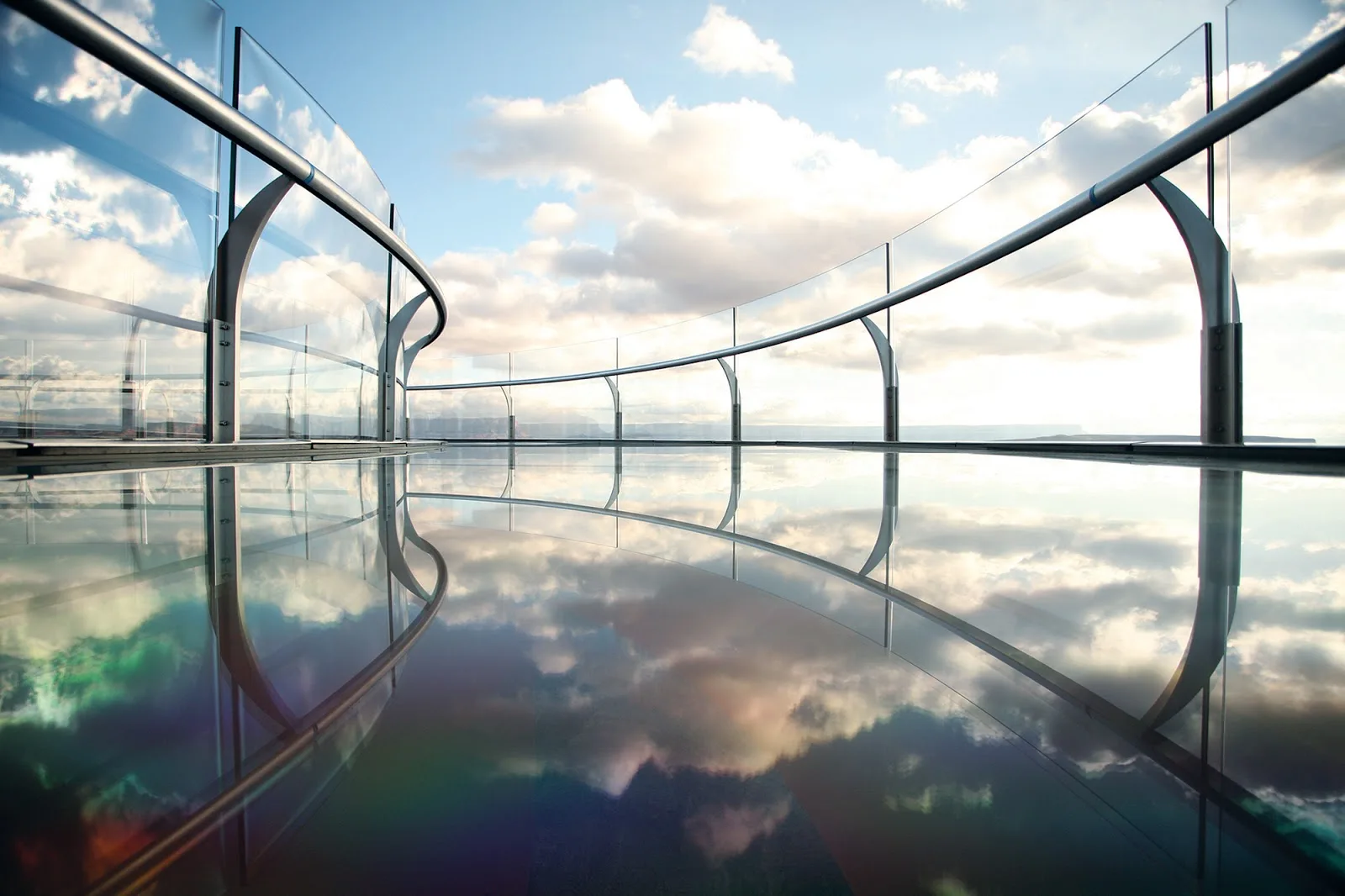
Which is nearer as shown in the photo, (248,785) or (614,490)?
(248,785)

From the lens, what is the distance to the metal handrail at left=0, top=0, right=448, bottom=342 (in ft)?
9.53

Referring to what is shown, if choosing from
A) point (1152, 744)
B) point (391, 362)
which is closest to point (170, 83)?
point (1152, 744)

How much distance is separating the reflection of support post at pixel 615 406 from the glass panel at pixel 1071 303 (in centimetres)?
759

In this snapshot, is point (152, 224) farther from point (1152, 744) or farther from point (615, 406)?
point (615, 406)

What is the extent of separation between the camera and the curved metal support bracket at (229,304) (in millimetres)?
4512

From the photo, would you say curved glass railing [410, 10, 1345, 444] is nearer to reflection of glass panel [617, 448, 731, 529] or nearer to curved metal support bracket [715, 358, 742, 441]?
curved metal support bracket [715, 358, 742, 441]

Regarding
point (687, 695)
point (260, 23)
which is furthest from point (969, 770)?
point (260, 23)

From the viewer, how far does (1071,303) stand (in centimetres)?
586

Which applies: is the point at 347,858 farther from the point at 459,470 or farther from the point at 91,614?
the point at 459,470

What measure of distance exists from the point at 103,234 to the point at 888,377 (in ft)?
26.0

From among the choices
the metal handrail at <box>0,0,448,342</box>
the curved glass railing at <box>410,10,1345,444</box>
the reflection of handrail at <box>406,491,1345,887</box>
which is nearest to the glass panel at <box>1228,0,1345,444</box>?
the curved glass railing at <box>410,10,1345,444</box>

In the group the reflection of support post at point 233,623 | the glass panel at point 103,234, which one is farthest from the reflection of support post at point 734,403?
the reflection of support post at point 233,623

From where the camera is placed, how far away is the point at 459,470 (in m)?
5.33

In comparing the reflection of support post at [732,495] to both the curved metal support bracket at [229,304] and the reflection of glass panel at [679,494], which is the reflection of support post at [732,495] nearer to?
the reflection of glass panel at [679,494]
